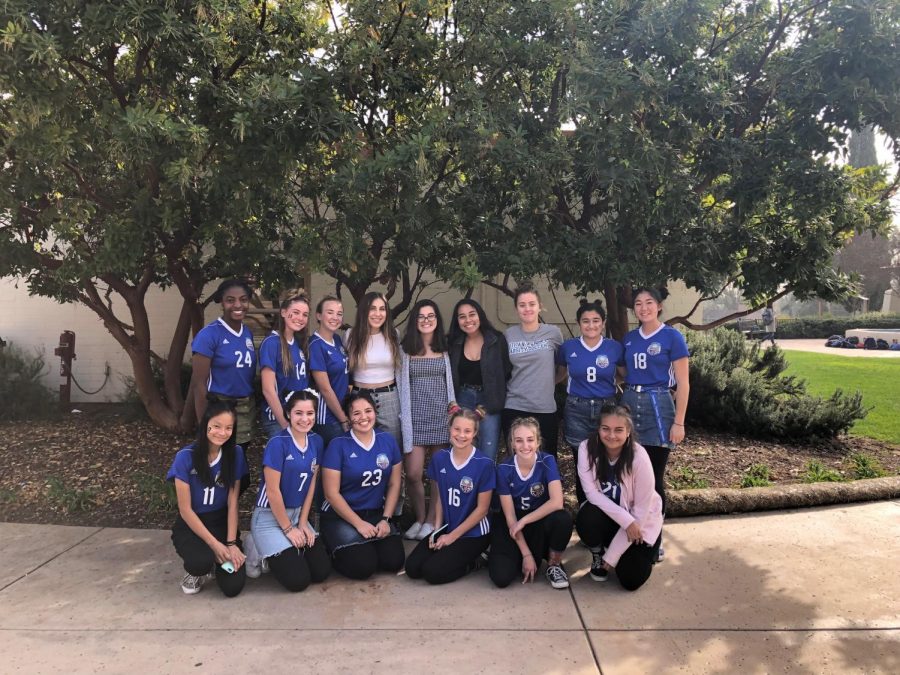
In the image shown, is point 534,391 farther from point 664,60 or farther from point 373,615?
point 664,60

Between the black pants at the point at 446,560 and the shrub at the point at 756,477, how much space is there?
8.62ft

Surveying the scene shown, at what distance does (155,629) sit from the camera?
299 centimetres

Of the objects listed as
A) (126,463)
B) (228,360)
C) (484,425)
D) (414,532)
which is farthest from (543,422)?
(126,463)

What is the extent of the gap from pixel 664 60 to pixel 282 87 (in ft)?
8.31

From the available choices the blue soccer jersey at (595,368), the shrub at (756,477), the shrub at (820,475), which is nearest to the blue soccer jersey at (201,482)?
the blue soccer jersey at (595,368)

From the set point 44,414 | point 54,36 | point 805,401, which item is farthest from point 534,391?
point 44,414

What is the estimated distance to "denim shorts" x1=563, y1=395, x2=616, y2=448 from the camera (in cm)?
392

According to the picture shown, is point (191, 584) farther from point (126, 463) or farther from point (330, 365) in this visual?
point (126, 463)

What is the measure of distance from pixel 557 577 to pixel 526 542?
253 millimetres

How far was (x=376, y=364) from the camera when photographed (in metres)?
4.02

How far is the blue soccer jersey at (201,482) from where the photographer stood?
11.0ft

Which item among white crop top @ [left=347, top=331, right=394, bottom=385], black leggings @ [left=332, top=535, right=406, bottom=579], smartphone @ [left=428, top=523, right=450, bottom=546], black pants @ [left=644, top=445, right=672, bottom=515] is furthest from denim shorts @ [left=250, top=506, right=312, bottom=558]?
→ black pants @ [left=644, top=445, right=672, bottom=515]

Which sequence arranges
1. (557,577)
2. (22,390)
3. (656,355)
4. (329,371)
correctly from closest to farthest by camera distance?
(557,577) < (656,355) < (329,371) < (22,390)

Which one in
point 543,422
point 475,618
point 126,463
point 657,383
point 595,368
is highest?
point 595,368
